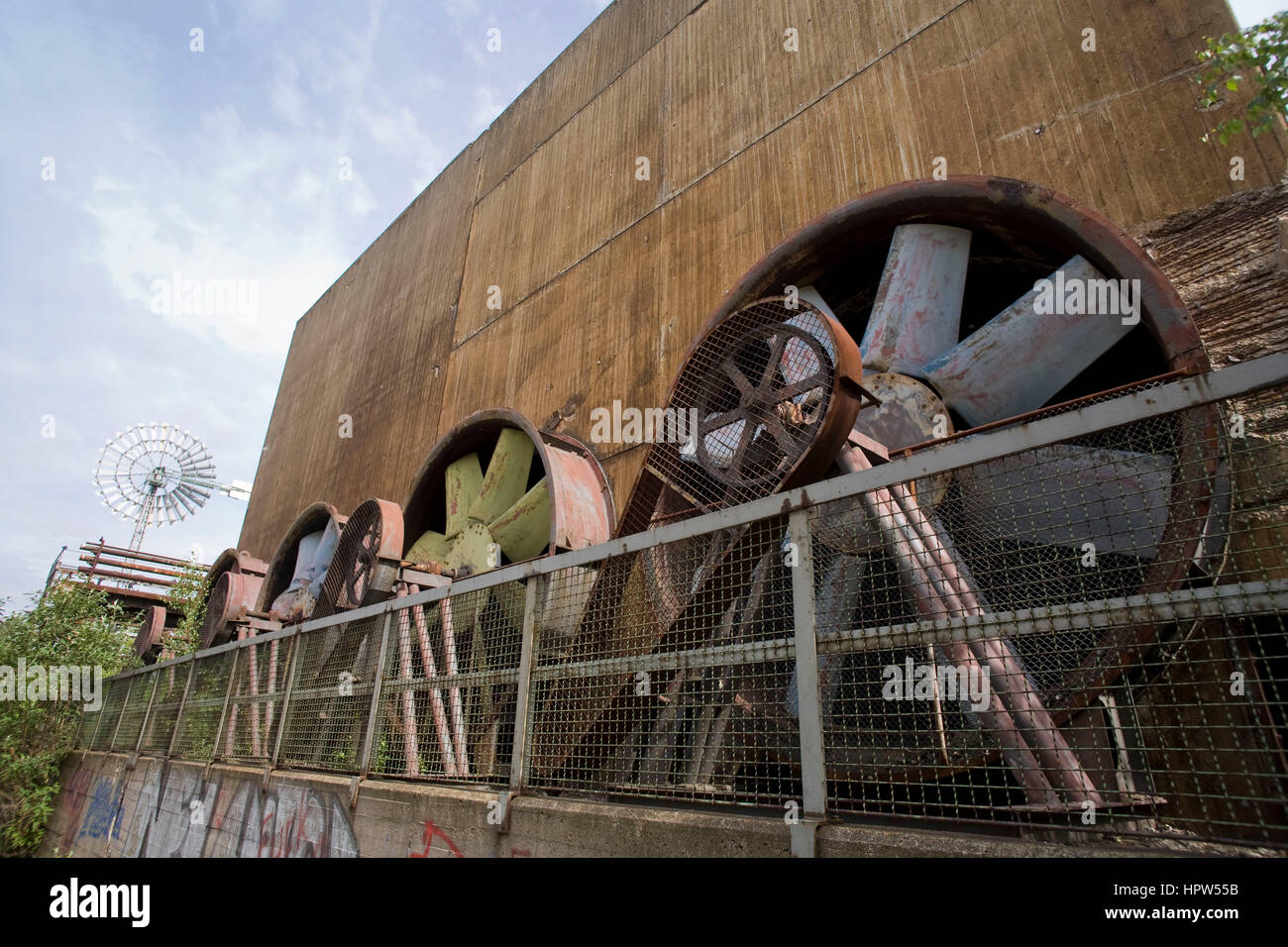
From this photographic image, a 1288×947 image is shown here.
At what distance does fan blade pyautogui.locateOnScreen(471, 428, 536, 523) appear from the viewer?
6672 mm

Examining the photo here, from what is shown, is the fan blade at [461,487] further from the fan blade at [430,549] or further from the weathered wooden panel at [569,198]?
the weathered wooden panel at [569,198]

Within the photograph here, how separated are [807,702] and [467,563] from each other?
4989 mm

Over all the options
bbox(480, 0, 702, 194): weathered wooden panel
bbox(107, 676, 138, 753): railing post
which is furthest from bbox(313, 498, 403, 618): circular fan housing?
bbox(480, 0, 702, 194): weathered wooden panel

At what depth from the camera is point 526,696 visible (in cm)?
344

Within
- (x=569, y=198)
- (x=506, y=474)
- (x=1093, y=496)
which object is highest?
(x=569, y=198)

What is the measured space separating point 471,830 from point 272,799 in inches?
105

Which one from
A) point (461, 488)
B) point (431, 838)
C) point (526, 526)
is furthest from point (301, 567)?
point (431, 838)

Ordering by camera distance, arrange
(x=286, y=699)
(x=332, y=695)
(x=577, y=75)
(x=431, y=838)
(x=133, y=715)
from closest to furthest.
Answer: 1. (x=431, y=838)
2. (x=332, y=695)
3. (x=286, y=699)
4. (x=133, y=715)
5. (x=577, y=75)

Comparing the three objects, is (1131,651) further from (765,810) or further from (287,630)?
(287,630)

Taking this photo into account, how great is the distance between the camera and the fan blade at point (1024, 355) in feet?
12.0

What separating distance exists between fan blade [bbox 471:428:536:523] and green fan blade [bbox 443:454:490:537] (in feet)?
0.96

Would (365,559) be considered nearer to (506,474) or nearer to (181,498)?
(506,474)

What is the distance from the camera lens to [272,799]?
5.12 meters
